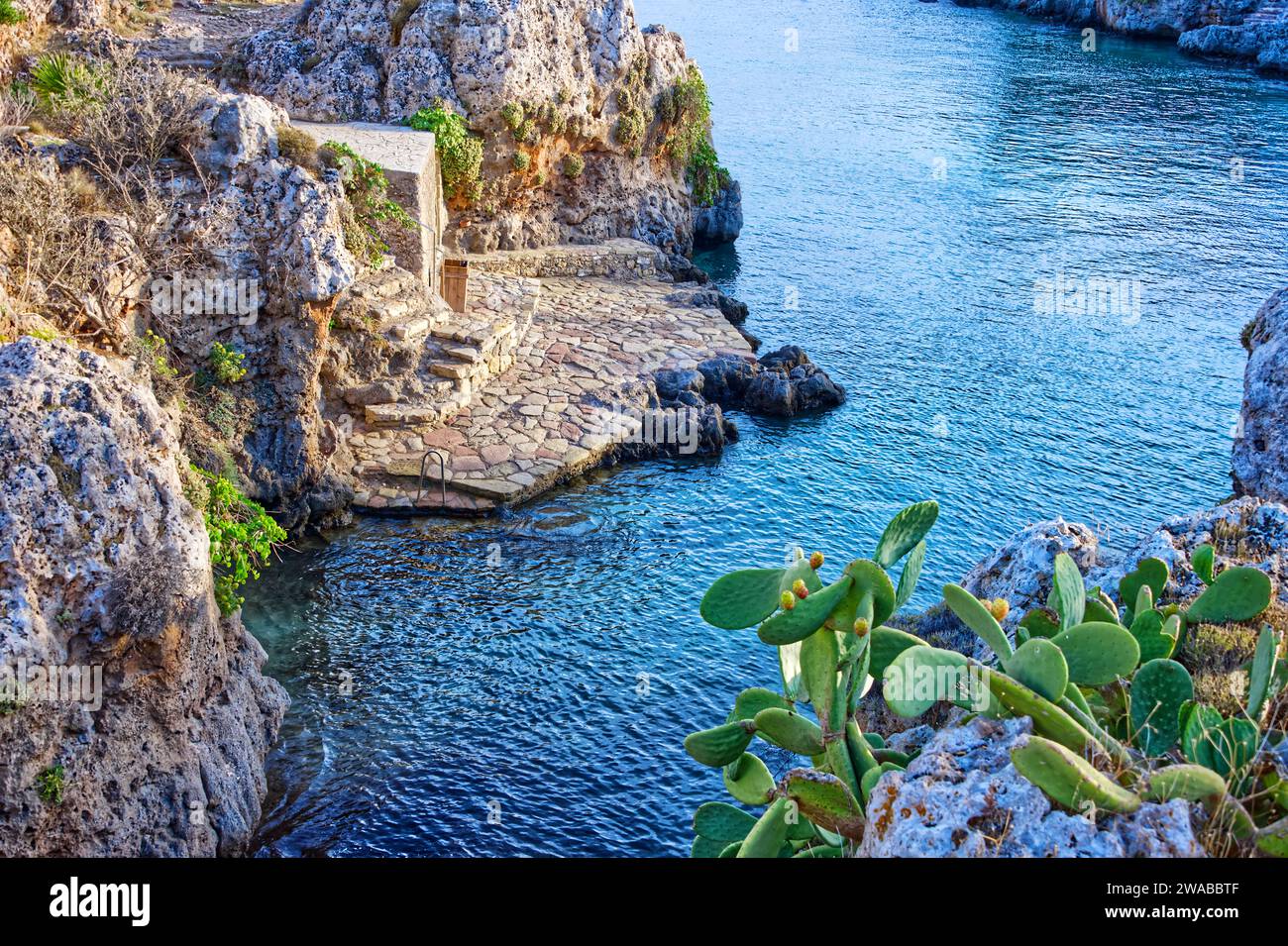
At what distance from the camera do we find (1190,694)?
25.0ft

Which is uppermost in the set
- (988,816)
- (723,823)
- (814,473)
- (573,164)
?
(573,164)

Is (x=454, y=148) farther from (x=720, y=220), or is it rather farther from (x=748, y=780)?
(x=748, y=780)

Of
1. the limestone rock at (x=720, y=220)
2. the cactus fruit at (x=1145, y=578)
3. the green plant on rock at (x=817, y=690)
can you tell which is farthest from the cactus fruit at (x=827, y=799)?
the limestone rock at (x=720, y=220)

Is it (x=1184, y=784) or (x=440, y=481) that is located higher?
(x=1184, y=784)

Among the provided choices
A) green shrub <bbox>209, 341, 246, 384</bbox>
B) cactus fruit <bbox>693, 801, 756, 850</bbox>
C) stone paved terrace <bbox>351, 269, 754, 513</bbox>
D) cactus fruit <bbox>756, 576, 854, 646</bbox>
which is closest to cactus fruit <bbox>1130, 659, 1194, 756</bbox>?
cactus fruit <bbox>756, 576, 854, 646</bbox>

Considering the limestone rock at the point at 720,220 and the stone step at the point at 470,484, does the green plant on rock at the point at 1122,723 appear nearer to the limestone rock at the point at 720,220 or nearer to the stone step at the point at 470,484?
the stone step at the point at 470,484

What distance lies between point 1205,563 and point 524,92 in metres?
26.9

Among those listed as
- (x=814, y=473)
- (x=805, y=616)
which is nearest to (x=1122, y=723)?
(x=805, y=616)

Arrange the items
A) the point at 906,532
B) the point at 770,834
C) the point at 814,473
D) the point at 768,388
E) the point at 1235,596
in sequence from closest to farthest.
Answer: the point at 770,834 < the point at 906,532 < the point at 1235,596 < the point at 814,473 < the point at 768,388

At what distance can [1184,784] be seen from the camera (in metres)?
6.41

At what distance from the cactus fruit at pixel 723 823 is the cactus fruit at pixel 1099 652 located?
10.3 feet

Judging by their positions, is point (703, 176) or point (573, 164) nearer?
point (573, 164)

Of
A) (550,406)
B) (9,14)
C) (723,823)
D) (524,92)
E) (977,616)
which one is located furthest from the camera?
(524,92)

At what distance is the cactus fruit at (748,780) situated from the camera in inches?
356
